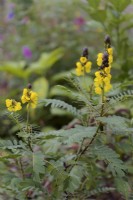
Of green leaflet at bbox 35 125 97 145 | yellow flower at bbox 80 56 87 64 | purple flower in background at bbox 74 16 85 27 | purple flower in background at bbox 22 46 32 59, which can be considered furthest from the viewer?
purple flower in background at bbox 74 16 85 27

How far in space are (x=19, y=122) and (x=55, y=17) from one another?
336cm

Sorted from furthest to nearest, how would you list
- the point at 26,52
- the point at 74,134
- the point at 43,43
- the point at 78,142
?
the point at 43,43 → the point at 26,52 → the point at 78,142 → the point at 74,134

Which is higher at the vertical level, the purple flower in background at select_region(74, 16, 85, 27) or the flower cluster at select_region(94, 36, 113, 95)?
the purple flower in background at select_region(74, 16, 85, 27)

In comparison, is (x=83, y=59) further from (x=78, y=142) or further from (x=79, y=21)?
(x=79, y=21)

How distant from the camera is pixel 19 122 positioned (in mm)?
1759

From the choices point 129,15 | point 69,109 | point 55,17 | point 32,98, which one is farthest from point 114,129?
point 55,17

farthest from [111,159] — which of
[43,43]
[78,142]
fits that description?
[43,43]

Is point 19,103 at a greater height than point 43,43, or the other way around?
point 43,43

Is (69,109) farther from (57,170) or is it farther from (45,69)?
(45,69)

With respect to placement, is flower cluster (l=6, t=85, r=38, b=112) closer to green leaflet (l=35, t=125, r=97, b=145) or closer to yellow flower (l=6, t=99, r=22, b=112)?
yellow flower (l=6, t=99, r=22, b=112)

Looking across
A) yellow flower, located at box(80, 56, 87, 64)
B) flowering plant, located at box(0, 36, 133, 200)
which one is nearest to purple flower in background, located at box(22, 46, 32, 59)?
flowering plant, located at box(0, 36, 133, 200)

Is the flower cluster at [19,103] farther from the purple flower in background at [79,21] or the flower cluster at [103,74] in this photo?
the purple flower in background at [79,21]

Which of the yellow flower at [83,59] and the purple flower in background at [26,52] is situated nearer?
the yellow flower at [83,59]

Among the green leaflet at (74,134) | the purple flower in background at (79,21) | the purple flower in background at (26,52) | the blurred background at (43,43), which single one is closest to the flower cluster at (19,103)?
the green leaflet at (74,134)
